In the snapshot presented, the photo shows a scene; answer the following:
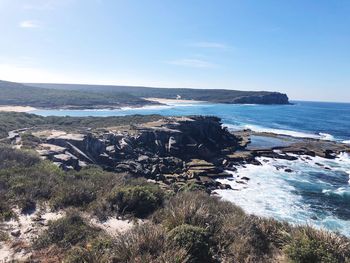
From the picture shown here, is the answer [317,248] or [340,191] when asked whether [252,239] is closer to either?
[317,248]

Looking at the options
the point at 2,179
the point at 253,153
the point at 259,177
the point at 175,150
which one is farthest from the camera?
the point at 253,153

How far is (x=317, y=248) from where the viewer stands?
7.27m

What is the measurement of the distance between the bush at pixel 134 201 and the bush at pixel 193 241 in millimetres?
3559

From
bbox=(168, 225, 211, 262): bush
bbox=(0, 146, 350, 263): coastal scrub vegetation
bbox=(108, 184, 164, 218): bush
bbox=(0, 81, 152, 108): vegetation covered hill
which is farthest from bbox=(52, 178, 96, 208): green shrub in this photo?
bbox=(0, 81, 152, 108): vegetation covered hill

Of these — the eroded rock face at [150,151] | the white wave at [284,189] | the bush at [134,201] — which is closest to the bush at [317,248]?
the bush at [134,201]

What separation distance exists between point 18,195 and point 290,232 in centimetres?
936

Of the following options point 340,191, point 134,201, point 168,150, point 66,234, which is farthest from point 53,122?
point 66,234

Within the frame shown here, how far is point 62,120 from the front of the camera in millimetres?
54094

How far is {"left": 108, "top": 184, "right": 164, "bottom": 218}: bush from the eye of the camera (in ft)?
36.5

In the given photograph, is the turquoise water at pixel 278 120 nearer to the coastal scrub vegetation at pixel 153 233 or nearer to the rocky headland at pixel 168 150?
the rocky headland at pixel 168 150

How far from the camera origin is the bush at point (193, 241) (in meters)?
7.26

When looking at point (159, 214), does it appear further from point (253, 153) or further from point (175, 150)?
point (253, 153)

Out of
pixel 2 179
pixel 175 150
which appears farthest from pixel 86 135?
pixel 2 179

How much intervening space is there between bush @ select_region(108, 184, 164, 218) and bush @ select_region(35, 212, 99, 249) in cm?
206
